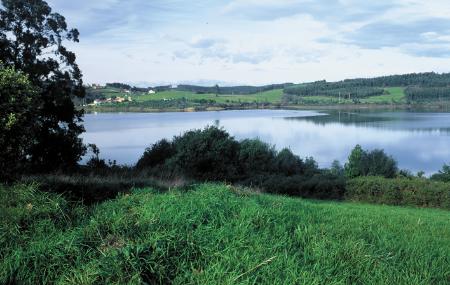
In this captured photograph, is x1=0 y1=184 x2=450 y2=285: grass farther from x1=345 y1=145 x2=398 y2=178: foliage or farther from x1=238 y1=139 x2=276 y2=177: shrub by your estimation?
x1=345 y1=145 x2=398 y2=178: foliage

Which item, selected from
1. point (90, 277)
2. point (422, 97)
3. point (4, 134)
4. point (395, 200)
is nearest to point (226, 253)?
point (90, 277)

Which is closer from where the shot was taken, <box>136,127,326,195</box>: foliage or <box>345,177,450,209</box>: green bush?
<box>345,177,450,209</box>: green bush

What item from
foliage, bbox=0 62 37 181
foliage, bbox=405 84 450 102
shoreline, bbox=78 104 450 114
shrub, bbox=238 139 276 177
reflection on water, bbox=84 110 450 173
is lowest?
reflection on water, bbox=84 110 450 173

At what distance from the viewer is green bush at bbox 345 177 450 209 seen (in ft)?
62.3

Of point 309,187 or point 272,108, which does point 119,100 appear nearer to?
point 272,108

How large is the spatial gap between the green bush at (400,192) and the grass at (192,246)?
1294cm

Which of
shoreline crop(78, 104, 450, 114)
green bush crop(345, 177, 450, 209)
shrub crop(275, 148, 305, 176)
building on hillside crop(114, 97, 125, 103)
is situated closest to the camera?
green bush crop(345, 177, 450, 209)

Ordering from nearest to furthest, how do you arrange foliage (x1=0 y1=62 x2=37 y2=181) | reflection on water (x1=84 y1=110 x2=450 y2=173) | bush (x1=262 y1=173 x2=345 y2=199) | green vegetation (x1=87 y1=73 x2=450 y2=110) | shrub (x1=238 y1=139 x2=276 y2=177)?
foliage (x1=0 y1=62 x2=37 y2=181) → bush (x1=262 y1=173 x2=345 y2=199) → shrub (x1=238 y1=139 x2=276 y2=177) → reflection on water (x1=84 y1=110 x2=450 y2=173) → green vegetation (x1=87 y1=73 x2=450 y2=110)

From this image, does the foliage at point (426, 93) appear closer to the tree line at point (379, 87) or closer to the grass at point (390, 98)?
the tree line at point (379, 87)

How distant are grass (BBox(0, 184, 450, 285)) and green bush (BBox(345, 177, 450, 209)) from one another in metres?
12.9

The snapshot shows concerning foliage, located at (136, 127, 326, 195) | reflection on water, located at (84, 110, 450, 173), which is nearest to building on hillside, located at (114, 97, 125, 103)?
reflection on water, located at (84, 110, 450, 173)

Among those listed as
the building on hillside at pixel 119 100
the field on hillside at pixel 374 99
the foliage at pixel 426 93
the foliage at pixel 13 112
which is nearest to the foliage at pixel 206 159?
the foliage at pixel 13 112

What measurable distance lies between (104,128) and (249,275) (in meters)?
90.8

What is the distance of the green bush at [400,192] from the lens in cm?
1898
